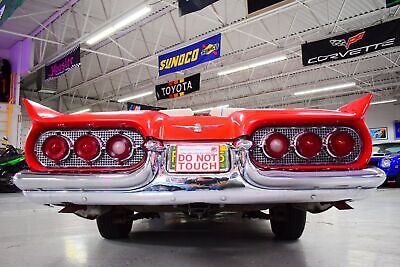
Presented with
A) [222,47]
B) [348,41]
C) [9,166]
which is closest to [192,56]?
[222,47]

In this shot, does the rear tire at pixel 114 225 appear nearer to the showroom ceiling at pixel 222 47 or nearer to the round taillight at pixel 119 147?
the round taillight at pixel 119 147

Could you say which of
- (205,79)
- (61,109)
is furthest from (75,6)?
(61,109)

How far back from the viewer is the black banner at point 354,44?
681cm

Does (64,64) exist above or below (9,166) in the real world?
above

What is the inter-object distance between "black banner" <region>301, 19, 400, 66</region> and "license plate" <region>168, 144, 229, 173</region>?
682 centimetres

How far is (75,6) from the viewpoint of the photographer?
922 centimetres

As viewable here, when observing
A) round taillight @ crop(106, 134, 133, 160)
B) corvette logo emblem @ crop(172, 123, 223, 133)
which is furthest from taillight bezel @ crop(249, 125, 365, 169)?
round taillight @ crop(106, 134, 133, 160)

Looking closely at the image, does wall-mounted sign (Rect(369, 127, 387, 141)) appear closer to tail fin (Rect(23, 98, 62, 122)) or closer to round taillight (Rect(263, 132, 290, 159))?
round taillight (Rect(263, 132, 290, 159))

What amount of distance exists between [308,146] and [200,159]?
1.85 ft

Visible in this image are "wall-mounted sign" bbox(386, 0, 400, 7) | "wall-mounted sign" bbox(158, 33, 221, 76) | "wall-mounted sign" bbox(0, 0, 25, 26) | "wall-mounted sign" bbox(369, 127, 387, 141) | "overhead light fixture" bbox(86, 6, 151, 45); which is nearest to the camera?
"wall-mounted sign" bbox(386, 0, 400, 7)

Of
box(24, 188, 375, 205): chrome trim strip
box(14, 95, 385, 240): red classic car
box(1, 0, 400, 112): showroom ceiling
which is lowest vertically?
box(24, 188, 375, 205): chrome trim strip

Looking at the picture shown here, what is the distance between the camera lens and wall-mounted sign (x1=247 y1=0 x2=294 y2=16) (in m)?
5.76

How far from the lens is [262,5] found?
5883mm

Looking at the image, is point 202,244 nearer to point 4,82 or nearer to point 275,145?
point 275,145
